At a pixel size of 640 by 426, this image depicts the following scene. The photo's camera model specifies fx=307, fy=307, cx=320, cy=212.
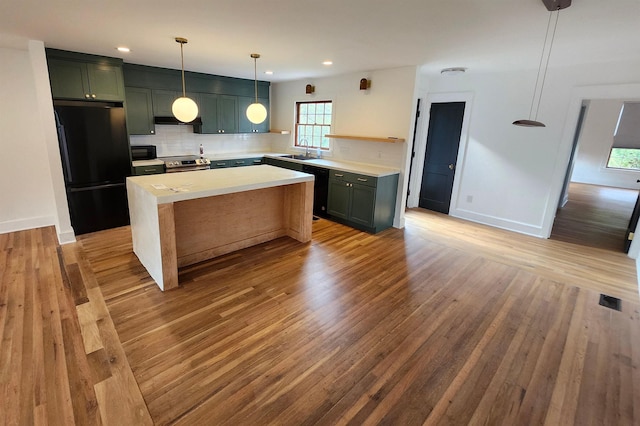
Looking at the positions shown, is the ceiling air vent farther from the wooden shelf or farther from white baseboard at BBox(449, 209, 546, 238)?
white baseboard at BBox(449, 209, 546, 238)

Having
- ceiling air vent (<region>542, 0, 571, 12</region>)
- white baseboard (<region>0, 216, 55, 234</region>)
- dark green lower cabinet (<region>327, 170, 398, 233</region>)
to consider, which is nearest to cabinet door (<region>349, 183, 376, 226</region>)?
dark green lower cabinet (<region>327, 170, 398, 233</region>)

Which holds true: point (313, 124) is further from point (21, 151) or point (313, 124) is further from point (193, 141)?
point (21, 151)

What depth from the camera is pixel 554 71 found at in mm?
4098

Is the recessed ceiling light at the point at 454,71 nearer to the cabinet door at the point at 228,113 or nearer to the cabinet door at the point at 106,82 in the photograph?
the cabinet door at the point at 228,113

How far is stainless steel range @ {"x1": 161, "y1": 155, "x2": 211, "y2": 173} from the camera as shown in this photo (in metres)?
4.84

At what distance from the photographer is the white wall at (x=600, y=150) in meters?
8.64

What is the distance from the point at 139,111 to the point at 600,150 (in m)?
11.8

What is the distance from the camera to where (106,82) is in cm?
403

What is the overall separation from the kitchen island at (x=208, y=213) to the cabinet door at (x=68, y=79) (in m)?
1.61

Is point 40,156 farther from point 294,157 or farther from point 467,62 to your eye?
point 467,62

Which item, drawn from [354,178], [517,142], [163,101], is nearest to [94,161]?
[163,101]

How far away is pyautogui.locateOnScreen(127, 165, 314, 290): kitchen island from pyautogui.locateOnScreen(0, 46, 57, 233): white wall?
1990 mm

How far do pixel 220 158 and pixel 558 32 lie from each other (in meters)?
4.86

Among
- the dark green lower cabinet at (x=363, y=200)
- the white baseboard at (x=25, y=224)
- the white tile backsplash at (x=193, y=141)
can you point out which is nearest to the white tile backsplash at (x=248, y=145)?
the white tile backsplash at (x=193, y=141)
